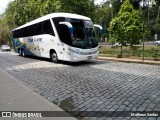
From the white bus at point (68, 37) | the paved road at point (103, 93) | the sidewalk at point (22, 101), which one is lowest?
the sidewalk at point (22, 101)

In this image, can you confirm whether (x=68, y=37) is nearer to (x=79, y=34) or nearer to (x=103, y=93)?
(x=79, y=34)

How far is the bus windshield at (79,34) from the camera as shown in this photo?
13.3 m

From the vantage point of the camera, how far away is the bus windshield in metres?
13.3

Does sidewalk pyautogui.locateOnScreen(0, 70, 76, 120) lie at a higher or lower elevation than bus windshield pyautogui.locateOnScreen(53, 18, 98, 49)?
lower

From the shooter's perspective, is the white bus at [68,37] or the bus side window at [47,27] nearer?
the white bus at [68,37]

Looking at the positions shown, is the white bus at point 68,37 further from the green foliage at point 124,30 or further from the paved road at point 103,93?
the green foliage at point 124,30

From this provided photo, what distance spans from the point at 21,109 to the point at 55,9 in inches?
910

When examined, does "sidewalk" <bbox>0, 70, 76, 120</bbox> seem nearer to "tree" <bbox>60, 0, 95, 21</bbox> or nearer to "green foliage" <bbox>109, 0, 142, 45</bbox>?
"green foliage" <bbox>109, 0, 142, 45</bbox>

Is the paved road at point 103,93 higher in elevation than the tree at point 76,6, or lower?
lower

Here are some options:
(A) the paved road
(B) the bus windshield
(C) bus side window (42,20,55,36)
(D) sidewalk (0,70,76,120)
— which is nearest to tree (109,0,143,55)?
(B) the bus windshield

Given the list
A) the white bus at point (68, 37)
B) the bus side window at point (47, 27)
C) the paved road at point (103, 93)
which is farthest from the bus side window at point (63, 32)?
the paved road at point (103, 93)

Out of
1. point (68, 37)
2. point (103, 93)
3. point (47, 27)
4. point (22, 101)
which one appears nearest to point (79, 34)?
point (68, 37)

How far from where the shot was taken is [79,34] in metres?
13.6

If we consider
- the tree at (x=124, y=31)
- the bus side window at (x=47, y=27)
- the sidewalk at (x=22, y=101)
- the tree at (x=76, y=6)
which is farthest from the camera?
the tree at (x=76, y=6)
